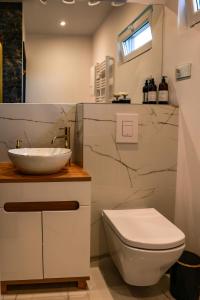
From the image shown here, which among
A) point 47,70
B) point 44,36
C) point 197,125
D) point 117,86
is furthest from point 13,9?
point 197,125

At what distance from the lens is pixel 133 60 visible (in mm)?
2395

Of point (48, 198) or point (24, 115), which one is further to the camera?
point (24, 115)

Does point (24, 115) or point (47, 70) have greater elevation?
point (47, 70)

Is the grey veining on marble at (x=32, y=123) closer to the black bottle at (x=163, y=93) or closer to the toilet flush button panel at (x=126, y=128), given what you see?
the toilet flush button panel at (x=126, y=128)

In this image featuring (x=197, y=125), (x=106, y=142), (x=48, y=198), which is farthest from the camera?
(x=106, y=142)

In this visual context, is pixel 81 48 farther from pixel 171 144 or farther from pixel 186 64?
pixel 171 144

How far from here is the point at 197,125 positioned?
1.97m

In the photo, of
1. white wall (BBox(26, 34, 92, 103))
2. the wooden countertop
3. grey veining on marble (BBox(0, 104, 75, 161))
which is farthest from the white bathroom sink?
white wall (BBox(26, 34, 92, 103))

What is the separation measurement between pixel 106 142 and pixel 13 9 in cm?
120

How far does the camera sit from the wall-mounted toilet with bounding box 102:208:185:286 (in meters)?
1.59

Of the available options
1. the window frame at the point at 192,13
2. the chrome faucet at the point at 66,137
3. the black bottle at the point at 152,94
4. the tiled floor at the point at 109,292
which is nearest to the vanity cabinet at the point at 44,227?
the tiled floor at the point at 109,292

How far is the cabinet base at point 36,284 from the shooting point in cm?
185

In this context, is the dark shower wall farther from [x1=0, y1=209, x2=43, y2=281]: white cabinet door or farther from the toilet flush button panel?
[x1=0, y1=209, x2=43, y2=281]: white cabinet door

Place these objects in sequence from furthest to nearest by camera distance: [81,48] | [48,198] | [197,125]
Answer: [81,48], [197,125], [48,198]
